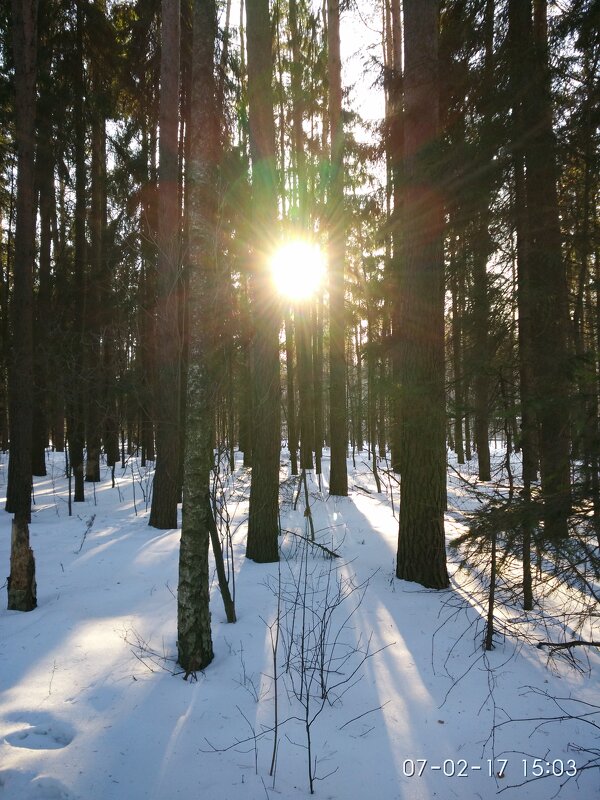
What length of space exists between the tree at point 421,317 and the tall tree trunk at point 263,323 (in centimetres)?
190

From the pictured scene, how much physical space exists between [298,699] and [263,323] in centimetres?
460

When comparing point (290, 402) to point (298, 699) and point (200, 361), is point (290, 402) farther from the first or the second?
point (298, 699)

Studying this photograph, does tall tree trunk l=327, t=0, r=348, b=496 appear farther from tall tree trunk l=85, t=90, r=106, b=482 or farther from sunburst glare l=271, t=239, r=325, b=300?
tall tree trunk l=85, t=90, r=106, b=482

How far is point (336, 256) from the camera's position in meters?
11.2

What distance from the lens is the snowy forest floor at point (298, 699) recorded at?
2506mm

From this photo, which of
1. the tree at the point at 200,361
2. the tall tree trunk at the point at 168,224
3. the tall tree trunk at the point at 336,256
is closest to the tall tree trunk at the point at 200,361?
the tree at the point at 200,361

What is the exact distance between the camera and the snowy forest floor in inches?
98.7

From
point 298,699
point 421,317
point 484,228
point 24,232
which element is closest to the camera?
point 298,699

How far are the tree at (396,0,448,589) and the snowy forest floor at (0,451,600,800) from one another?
23.4 inches

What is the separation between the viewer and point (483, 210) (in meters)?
4.69

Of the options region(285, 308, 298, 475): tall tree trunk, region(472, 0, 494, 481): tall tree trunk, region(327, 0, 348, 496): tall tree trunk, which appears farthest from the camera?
region(285, 308, 298, 475): tall tree trunk

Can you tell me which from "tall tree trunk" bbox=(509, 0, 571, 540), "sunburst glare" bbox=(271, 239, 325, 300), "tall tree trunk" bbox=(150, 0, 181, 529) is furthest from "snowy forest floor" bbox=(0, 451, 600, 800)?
"sunburst glare" bbox=(271, 239, 325, 300)

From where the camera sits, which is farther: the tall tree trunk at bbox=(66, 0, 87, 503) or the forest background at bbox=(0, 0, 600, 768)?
the tall tree trunk at bbox=(66, 0, 87, 503)

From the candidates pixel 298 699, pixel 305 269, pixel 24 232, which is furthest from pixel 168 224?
pixel 298 699
